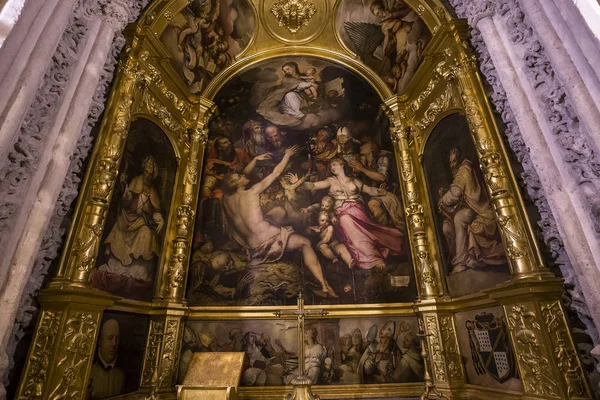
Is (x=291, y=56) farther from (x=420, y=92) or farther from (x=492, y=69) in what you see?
(x=492, y=69)

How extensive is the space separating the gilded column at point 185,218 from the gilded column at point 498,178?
177 inches

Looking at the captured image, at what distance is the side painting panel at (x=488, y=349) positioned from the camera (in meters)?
3.71

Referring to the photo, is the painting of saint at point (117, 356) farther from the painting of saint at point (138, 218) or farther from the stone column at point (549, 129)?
the stone column at point (549, 129)

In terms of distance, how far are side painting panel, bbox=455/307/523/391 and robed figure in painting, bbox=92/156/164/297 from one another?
15.0 ft

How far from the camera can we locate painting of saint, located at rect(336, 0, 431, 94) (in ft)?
19.3

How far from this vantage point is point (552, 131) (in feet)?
10.2

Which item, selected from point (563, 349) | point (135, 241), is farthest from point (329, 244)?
point (563, 349)

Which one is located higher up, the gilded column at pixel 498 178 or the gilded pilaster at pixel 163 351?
the gilded column at pixel 498 178

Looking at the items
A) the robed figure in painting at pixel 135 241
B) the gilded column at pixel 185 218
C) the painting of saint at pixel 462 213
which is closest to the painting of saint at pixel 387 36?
the painting of saint at pixel 462 213

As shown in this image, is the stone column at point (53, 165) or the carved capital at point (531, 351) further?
the carved capital at point (531, 351)

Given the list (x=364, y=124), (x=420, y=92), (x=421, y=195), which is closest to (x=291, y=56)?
(x=364, y=124)

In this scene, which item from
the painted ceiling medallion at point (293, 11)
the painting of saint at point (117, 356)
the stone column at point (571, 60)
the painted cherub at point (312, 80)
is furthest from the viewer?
the painted cherub at point (312, 80)

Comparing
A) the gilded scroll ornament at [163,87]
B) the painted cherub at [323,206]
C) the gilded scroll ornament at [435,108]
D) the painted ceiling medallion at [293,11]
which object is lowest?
the painted cherub at [323,206]

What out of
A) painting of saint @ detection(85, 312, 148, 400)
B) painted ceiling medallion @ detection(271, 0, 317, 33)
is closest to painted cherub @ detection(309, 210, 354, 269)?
painting of saint @ detection(85, 312, 148, 400)
